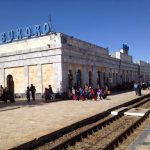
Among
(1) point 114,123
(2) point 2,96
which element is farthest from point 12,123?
(2) point 2,96

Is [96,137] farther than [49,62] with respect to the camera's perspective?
No

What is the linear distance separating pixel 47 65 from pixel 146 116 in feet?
46.2

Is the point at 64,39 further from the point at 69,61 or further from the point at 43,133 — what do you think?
the point at 43,133

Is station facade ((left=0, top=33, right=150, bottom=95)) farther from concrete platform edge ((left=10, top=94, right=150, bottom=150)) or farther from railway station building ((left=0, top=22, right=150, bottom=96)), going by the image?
concrete platform edge ((left=10, top=94, right=150, bottom=150))

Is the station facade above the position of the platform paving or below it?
above

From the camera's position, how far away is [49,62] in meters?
28.4

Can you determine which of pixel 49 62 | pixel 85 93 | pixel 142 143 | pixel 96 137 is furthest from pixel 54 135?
pixel 49 62

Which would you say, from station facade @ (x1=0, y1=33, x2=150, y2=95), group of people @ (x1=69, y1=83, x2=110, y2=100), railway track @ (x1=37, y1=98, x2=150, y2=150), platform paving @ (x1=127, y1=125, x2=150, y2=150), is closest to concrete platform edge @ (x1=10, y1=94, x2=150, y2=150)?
railway track @ (x1=37, y1=98, x2=150, y2=150)

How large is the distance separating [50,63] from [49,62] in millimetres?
166

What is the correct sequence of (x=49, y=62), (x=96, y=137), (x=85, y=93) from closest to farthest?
(x=96, y=137)
(x=85, y=93)
(x=49, y=62)

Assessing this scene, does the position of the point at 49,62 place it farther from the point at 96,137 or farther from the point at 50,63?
the point at 96,137

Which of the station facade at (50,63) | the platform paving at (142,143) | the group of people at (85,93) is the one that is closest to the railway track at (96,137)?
the platform paving at (142,143)

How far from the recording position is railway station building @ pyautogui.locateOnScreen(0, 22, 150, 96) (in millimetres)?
28016

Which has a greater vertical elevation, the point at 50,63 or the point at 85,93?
the point at 50,63
